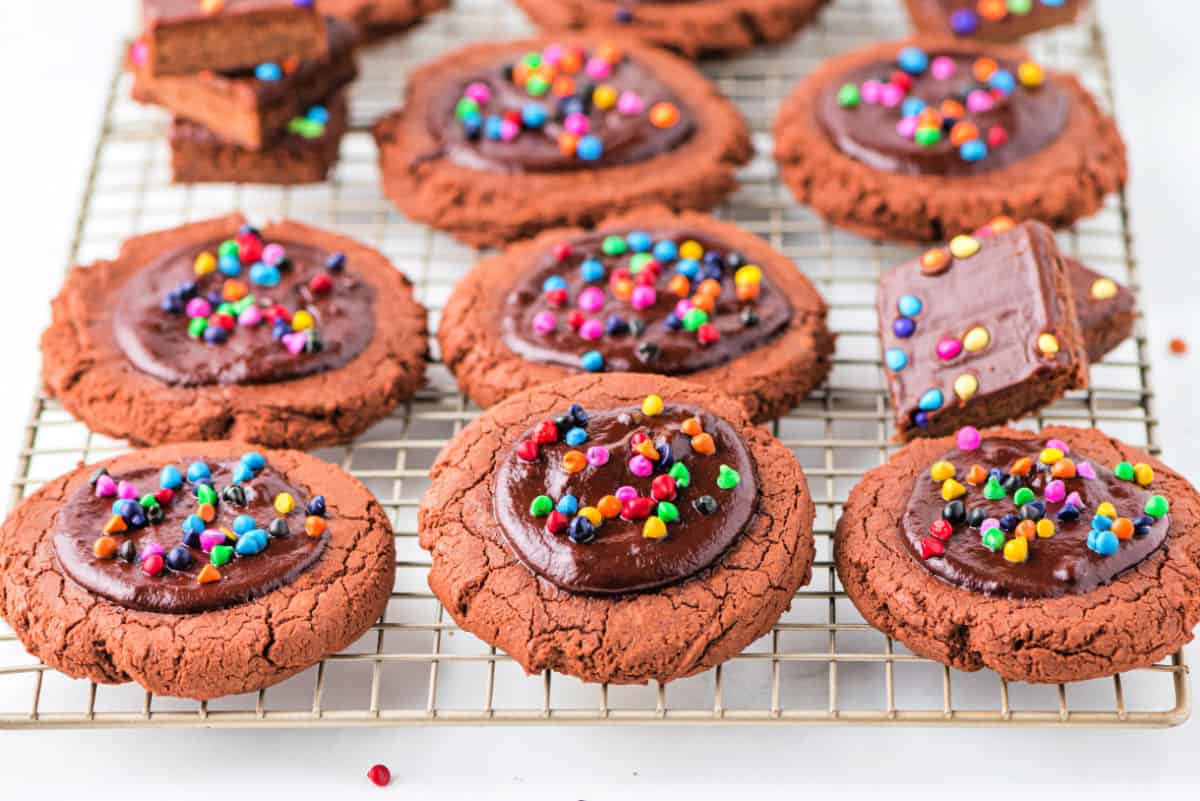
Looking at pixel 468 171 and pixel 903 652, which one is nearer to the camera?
pixel 903 652

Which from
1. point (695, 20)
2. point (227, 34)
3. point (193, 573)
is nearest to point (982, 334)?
point (695, 20)

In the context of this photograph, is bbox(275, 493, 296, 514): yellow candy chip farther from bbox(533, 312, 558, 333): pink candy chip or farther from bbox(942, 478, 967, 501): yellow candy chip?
bbox(942, 478, 967, 501): yellow candy chip

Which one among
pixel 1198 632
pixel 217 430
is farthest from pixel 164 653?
pixel 1198 632

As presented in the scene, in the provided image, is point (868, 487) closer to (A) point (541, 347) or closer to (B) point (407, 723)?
(A) point (541, 347)

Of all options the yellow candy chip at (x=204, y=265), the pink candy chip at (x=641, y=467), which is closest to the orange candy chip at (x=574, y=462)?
the pink candy chip at (x=641, y=467)

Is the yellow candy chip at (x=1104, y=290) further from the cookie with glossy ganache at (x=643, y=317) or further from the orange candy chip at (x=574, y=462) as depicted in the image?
the orange candy chip at (x=574, y=462)

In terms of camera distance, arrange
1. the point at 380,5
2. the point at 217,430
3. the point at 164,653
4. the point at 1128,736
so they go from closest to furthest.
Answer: the point at 164,653 < the point at 1128,736 < the point at 217,430 < the point at 380,5
